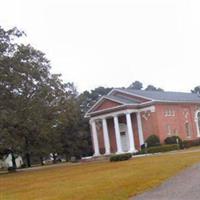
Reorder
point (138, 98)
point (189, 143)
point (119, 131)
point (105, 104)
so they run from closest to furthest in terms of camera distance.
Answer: point (189, 143) → point (138, 98) → point (119, 131) → point (105, 104)

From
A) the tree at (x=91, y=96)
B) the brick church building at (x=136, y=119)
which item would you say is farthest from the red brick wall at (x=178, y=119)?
the tree at (x=91, y=96)

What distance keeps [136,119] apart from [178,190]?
5017 cm

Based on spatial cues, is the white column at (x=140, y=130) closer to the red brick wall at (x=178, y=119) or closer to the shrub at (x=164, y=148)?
the red brick wall at (x=178, y=119)

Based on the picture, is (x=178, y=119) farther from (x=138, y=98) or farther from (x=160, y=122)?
(x=138, y=98)

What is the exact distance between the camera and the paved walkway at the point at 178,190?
49.6ft

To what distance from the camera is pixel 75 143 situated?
72438 millimetres

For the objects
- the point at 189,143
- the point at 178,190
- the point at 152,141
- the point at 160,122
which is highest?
the point at 160,122

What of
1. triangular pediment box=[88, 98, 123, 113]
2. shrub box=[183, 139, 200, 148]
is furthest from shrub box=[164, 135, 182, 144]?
triangular pediment box=[88, 98, 123, 113]

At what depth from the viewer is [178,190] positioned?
1669 cm

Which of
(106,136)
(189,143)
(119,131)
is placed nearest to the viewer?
(189,143)

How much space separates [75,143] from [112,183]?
5191 centimetres

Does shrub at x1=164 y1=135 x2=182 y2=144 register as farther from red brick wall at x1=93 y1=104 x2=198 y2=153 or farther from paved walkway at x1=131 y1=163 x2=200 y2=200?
paved walkway at x1=131 y1=163 x2=200 y2=200

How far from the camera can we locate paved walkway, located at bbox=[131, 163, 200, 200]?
595 inches

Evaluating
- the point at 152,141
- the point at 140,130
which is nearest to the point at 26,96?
the point at 152,141
